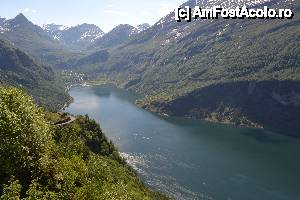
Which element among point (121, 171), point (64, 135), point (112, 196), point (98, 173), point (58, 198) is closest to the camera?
point (58, 198)

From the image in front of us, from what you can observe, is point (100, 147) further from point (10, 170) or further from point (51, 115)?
point (10, 170)

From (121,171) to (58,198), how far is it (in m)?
89.3

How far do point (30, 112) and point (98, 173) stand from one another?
1400 inches

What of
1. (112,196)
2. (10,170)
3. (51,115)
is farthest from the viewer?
(51,115)

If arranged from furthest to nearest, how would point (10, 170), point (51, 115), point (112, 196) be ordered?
point (51, 115), point (112, 196), point (10, 170)

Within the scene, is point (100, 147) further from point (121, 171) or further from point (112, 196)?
point (112, 196)

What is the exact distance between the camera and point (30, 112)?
82.4 m

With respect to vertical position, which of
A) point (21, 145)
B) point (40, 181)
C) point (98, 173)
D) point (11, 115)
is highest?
point (11, 115)

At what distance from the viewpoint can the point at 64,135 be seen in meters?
138

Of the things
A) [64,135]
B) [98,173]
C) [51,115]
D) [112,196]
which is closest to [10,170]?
[112,196]

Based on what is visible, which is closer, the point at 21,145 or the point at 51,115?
the point at 21,145

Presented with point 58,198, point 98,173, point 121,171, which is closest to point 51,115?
point 121,171

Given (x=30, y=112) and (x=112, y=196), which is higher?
(x=30, y=112)

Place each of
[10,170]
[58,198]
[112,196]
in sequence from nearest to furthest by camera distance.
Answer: [58,198] → [10,170] → [112,196]
